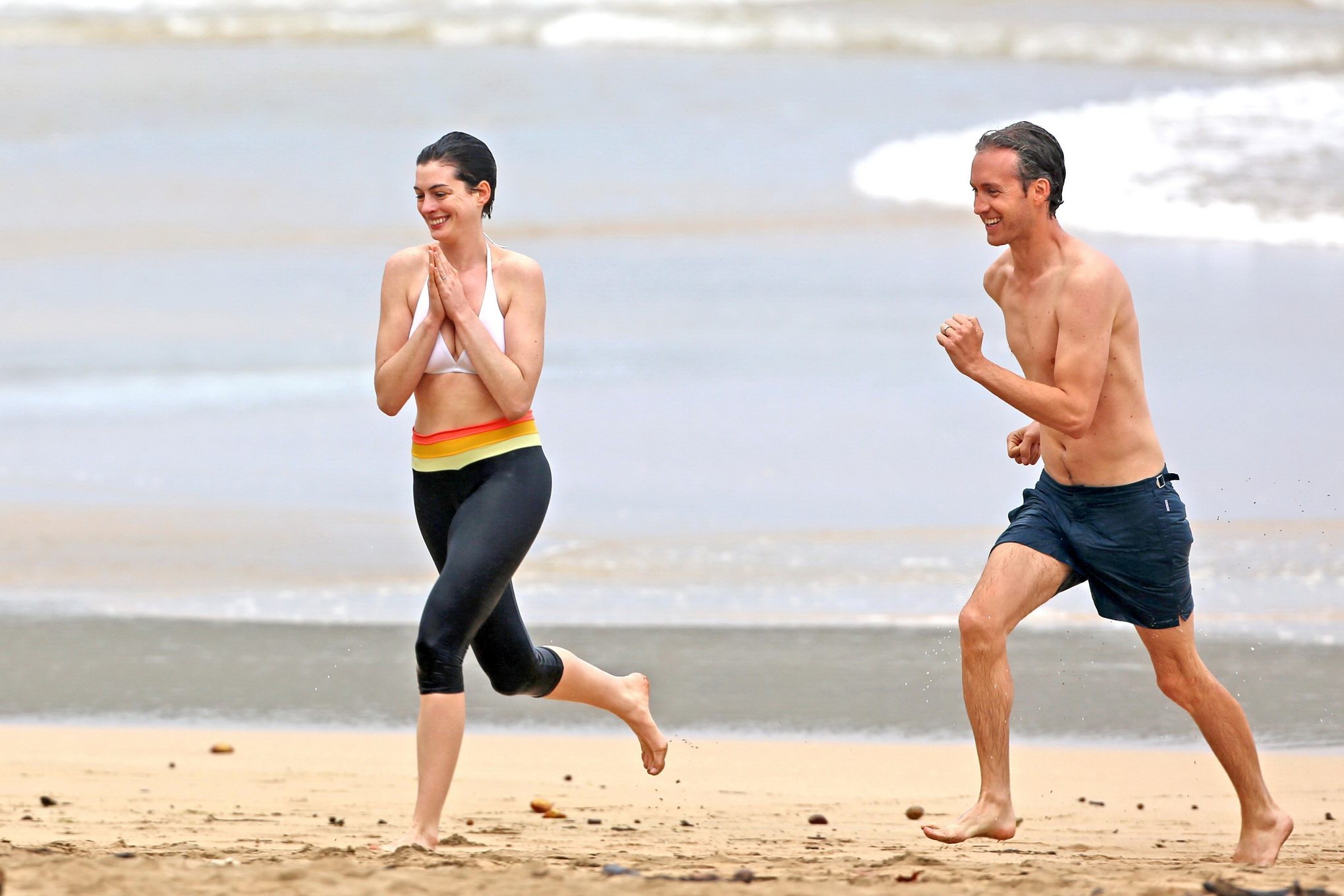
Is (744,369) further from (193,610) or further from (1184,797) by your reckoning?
(1184,797)

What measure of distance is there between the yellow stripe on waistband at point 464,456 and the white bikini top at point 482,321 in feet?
0.64

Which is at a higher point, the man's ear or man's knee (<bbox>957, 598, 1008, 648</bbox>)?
the man's ear

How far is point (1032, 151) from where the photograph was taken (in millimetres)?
4723

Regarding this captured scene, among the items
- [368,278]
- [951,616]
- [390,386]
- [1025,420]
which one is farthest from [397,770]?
[368,278]

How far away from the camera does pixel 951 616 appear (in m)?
7.43

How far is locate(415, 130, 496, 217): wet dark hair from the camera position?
4.94 m

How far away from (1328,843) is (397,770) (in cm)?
289

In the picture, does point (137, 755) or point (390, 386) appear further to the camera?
point (137, 755)

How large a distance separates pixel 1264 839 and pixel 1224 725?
32 centimetres

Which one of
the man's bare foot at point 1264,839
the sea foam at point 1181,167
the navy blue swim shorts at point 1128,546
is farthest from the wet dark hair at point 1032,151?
the sea foam at point 1181,167

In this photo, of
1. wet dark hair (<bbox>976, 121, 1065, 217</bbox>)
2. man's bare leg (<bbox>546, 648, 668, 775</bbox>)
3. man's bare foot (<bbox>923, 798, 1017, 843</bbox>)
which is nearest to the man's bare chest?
wet dark hair (<bbox>976, 121, 1065, 217</bbox>)

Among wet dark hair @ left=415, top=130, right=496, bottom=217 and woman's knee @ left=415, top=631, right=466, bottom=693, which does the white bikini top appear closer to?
wet dark hair @ left=415, top=130, right=496, bottom=217

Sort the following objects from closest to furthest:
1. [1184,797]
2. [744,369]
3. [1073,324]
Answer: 1. [1073,324]
2. [1184,797]
3. [744,369]

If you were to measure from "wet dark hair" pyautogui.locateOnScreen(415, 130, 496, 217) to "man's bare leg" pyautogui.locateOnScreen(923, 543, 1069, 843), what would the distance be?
1.71 metres
